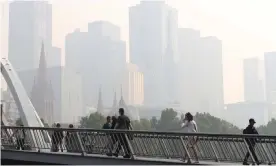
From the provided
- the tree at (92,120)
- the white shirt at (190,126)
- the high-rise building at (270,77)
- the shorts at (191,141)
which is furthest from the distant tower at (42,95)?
the shorts at (191,141)

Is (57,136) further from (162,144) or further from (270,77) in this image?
(270,77)

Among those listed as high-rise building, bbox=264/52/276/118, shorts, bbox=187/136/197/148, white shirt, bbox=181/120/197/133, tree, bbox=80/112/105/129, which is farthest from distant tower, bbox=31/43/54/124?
shorts, bbox=187/136/197/148

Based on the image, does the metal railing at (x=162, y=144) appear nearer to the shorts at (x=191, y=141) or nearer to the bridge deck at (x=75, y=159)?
the shorts at (x=191, y=141)

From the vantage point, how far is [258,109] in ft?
243

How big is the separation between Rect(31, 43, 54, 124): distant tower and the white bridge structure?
4400 centimetres

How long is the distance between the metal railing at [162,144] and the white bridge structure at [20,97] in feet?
35.2

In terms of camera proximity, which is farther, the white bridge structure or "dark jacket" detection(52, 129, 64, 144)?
the white bridge structure

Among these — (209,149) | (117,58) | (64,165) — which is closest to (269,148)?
(209,149)

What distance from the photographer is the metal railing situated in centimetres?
900

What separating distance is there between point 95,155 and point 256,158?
447 centimetres

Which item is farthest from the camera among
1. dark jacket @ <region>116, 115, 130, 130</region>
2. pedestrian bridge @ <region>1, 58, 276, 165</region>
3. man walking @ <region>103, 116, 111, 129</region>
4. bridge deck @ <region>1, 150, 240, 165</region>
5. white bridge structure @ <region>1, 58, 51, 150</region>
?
white bridge structure @ <region>1, 58, 51, 150</region>

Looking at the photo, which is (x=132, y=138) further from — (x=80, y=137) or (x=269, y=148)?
(x=269, y=148)

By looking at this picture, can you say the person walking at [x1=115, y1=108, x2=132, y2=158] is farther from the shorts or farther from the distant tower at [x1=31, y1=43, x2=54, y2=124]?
the distant tower at [x1=31, y1=43, x2=54, y2=124]

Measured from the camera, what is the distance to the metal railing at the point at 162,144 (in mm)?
9000
